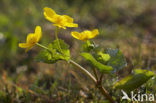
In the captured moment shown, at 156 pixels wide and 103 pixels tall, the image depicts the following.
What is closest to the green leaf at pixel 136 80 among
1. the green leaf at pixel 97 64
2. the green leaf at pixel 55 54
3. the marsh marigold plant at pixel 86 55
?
the marsh marigold plant at pixel 86 55

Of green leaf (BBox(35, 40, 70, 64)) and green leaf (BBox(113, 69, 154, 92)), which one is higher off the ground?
green leaf (BBox(35, 40, 70, 64))

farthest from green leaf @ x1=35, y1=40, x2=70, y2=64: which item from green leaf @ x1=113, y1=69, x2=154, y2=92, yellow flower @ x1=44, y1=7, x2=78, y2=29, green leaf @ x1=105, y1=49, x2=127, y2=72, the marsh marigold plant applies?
green leaf @ x1=113, y1=69, x2=154, y2=92

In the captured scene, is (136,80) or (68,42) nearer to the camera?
(136,80)

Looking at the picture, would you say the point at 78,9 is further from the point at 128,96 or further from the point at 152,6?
the point at 128,96

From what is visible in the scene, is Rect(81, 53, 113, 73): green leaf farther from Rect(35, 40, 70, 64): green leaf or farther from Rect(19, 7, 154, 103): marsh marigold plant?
Rect(35, 40, 70, 64): green leaf

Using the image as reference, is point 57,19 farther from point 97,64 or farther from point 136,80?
point 136,80

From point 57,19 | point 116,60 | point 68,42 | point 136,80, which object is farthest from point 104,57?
point 68,42
